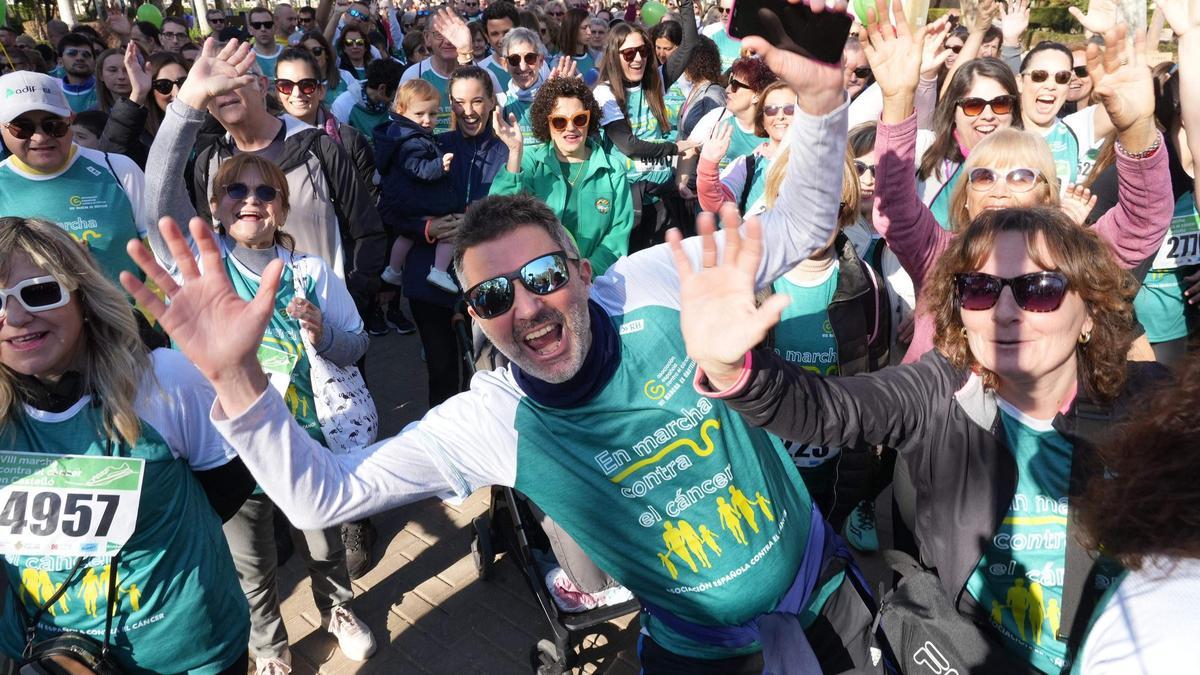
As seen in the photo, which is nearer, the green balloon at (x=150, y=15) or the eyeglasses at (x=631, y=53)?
the eyeglasses at (x=631, y=53)

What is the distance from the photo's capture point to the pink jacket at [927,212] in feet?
9.52

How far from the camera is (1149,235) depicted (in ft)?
9.67

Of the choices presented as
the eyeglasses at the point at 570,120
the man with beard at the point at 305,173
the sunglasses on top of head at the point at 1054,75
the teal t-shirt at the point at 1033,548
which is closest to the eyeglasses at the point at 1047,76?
the sunglasses on top of head at the point at 1054,75

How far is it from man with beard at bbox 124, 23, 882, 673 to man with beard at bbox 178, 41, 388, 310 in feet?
7.79

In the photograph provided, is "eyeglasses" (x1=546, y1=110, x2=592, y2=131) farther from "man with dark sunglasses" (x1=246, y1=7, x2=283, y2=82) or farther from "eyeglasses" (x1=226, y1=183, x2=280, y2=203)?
"man with dark sunglasses" (x1=246, y1=7, x2=283, y2=82)

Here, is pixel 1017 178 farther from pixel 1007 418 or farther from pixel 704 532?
pixel 704 532

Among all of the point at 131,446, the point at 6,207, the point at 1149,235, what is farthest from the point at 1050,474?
the point at 6,207

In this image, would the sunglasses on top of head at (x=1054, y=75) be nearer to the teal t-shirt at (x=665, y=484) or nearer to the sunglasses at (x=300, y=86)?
the teal t-shirt at (x=665, y=484)

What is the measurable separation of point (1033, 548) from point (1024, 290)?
2.08ft

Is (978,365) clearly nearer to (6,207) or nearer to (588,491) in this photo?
(588,491)

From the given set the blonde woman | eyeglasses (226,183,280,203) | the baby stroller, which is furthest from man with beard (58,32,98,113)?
the blonde woman

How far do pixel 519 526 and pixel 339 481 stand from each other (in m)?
1.46

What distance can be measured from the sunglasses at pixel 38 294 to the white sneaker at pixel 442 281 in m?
2.58

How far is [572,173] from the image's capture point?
4707 mm
